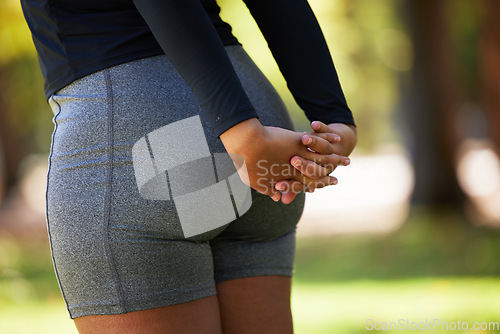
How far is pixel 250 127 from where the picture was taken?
3.68 feet

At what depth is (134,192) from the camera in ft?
3.87

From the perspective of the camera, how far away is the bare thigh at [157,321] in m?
1.19

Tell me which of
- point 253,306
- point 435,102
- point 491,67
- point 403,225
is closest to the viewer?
point 253,306

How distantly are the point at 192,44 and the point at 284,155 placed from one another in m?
0.30

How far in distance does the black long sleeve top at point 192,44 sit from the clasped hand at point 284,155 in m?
0.04

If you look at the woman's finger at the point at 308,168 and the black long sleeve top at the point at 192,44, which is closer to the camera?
the black long sleeve top at the point at 192,44

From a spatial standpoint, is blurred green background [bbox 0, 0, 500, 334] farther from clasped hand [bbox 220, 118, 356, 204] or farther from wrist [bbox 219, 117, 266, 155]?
wrist [bbox 219, 117, 266, 155]

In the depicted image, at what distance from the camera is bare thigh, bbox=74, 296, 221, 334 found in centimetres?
119

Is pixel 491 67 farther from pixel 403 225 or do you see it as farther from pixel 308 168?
pixel 308 168

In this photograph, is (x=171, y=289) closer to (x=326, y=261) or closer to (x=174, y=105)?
(x=174, y=105)

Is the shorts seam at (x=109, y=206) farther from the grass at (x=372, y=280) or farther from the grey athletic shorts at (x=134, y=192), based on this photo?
the grass at (x=372, y=280)

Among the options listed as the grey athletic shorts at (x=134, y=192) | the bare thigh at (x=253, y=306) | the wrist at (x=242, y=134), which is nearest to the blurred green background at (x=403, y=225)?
the bare thigh at (x=253, y=306)

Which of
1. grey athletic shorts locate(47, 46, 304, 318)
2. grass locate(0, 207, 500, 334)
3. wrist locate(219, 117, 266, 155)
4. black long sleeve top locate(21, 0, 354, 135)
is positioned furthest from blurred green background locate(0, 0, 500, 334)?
wrist locate(219, 117, 266, 155)

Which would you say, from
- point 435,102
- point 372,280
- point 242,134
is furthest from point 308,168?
point 435,102
